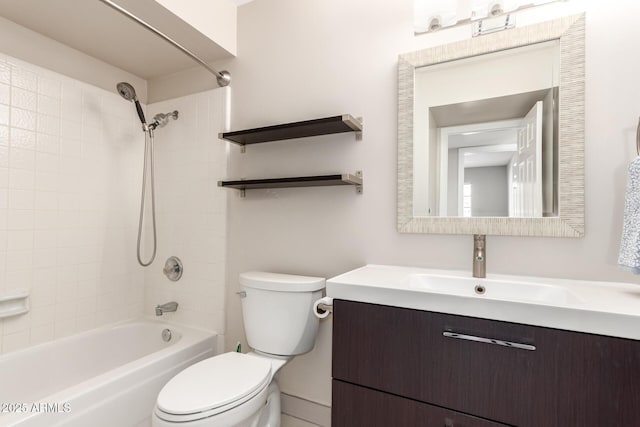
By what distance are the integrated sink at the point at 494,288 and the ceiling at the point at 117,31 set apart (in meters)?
1.67

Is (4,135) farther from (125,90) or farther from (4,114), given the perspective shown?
(125,90)

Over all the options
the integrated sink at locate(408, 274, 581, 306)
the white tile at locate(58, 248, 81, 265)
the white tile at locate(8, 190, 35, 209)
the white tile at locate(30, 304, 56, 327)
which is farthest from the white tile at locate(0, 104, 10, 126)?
the integrated sink at locate(408, 274, 581, 306)

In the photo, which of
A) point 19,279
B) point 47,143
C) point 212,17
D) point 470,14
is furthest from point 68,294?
point 470,14

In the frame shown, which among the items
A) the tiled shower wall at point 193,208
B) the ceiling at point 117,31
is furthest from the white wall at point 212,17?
the tiled shower wall at point 193,208

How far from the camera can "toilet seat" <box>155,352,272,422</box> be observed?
106 cm

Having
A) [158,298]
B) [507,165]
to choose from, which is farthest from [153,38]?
[507,165]

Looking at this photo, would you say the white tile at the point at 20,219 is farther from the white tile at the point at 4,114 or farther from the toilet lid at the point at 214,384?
the toilet lid at the point at 214,384

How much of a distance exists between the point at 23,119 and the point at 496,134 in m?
2.24

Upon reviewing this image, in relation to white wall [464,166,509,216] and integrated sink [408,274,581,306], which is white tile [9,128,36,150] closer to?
integrated sink [408,274,581,306]

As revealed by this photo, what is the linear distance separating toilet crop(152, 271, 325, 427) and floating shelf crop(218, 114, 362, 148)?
725mm

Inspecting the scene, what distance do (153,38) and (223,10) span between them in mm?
423

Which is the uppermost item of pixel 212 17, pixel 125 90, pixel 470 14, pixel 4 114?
pixel 212 17

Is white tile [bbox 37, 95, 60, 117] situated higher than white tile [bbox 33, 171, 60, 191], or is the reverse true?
white tile [bbox 37, 95, 60, 117]

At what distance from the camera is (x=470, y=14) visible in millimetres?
1326
